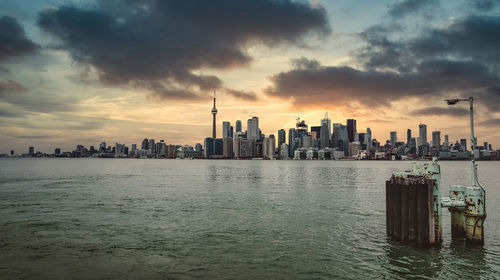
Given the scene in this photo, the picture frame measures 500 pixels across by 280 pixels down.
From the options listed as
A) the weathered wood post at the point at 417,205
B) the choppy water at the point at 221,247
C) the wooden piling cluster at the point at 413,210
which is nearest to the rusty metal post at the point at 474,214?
the choppy water at the point at 221,247

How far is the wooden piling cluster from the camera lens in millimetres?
18344

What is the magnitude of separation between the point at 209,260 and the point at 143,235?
7.96 meters

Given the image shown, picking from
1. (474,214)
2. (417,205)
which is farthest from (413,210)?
(474,214)

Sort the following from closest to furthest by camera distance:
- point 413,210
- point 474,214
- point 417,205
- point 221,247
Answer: point 417,205 < point 413,210 < point 474,214 < point 221,247

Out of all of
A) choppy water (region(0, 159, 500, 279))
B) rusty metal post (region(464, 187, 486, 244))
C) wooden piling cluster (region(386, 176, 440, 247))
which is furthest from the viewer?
rusty metal post (region(464, 187, 486, 244))

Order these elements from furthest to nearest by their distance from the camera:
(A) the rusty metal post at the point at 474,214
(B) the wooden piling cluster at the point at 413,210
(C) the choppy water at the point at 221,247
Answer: (A) the rusty metal post at the point at 474,214 → (B) the wooden piling cluster at the point at 413,210 → (C) the choppy water at the point at 221,247

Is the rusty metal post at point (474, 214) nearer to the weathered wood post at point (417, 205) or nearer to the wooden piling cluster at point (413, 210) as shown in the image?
the weathered wood post at point (417, 205)

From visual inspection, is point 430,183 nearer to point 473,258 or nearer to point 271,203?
point 473,258

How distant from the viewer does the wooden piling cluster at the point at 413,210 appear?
18.3m

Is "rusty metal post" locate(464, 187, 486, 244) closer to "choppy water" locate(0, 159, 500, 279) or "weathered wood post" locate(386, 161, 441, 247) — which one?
"choppy water" locate(0, 159, 500, 279)

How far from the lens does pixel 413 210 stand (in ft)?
61.2

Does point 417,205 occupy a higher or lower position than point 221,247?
higher

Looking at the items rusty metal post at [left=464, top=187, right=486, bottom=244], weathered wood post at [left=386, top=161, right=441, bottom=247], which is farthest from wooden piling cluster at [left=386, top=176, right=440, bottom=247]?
rusty metal post at [left=464, top=187, right=486, bottom=244]

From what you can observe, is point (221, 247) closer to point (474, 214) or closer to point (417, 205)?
point (417, 205)
